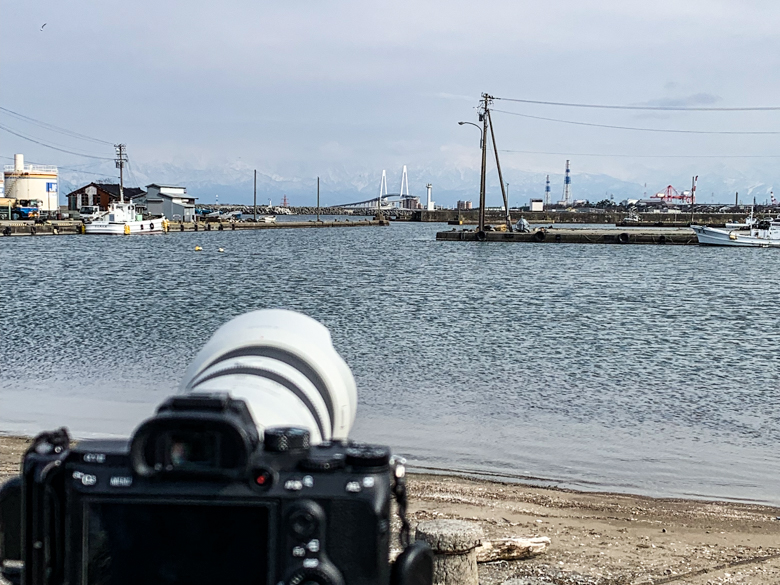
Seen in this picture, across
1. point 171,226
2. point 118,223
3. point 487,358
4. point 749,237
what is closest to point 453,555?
point 487,358

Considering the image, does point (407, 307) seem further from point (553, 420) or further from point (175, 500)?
point (175, 500)

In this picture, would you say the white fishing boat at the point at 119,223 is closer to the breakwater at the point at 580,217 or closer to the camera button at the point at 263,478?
the breakwater at the point at 580,217

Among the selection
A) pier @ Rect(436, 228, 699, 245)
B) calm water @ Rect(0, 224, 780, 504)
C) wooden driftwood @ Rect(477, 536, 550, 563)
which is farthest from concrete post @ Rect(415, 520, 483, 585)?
pier @ Rect(436, 228, 699, 245)

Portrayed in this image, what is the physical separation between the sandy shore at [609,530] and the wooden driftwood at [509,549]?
6 cm

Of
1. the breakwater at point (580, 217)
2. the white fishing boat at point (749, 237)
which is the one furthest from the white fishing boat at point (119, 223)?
the breakwater at point (580, 217)

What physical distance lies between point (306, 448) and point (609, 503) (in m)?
8.53

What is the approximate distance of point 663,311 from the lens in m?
35.0

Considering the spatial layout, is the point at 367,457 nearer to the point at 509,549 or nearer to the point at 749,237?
the point at 509,549

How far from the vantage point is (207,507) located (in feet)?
8.18

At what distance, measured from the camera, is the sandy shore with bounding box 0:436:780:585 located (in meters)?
7.16

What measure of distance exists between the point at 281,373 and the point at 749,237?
288ft

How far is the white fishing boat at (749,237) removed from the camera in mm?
82438

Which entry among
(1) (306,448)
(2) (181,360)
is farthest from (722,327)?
(1) (306,448)

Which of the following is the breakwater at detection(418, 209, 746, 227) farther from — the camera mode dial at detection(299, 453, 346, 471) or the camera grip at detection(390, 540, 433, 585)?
the camera mode dial at detection(299, 453, 346, 471)
